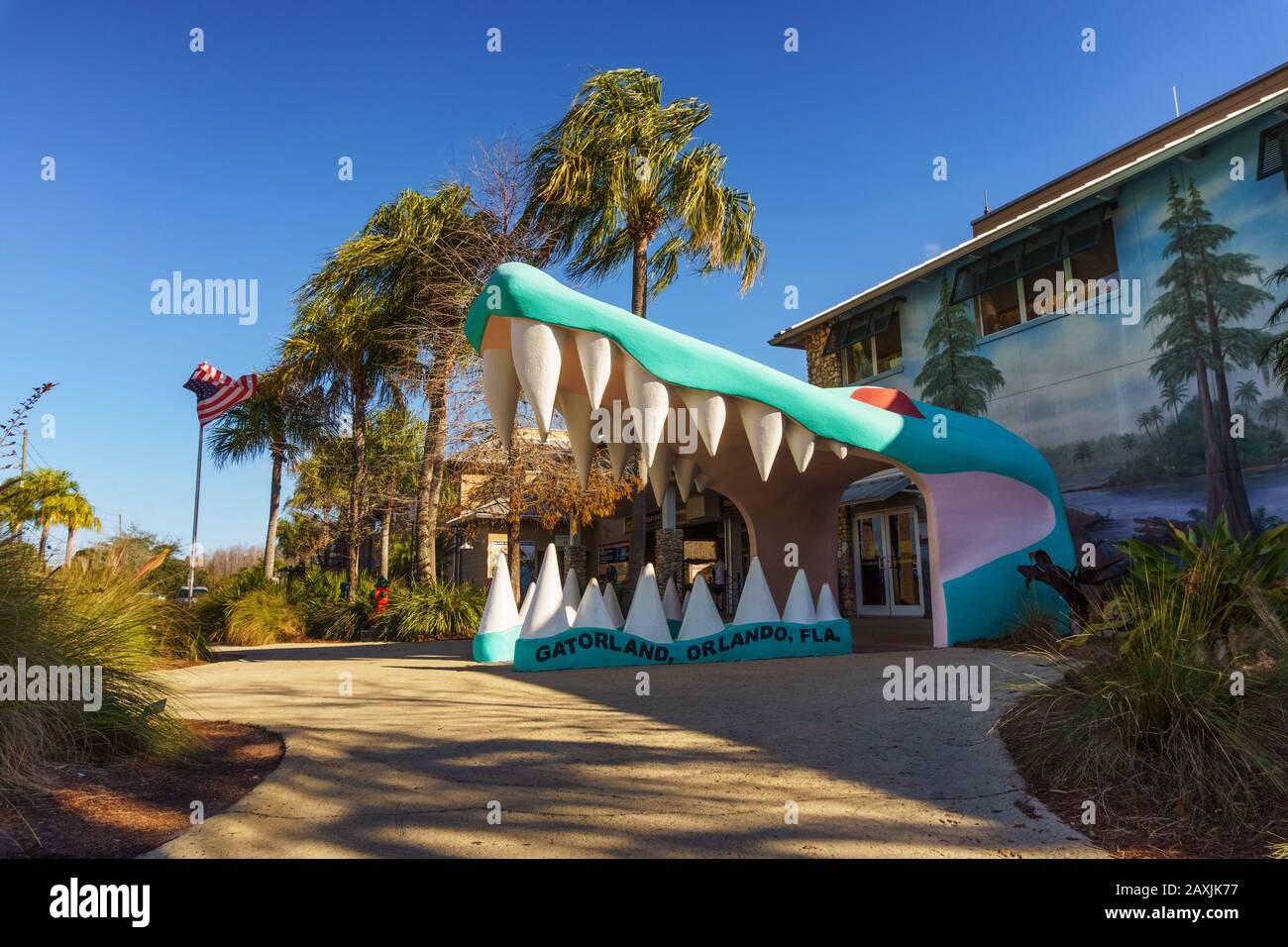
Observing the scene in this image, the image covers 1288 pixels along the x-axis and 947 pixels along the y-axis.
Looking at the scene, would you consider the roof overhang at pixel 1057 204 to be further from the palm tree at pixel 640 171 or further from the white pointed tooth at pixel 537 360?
the white pointed tooth at pixel 537 360

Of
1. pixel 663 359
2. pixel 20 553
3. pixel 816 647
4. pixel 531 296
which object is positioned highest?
pixel 531 296

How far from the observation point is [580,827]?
2.48m

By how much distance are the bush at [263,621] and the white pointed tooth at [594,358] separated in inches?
381

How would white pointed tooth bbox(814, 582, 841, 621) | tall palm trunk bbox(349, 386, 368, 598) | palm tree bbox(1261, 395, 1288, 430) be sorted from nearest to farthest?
1. white pointed tooth bbox(814, 582, 841, 621)
2. palm tree bbox(1261, 395, 1288, 430)
3. tall palm trunk bbox(349, 386, 368, 598)

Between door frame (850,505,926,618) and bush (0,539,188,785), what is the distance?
42.3ft

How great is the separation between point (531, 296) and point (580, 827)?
12.2 feet

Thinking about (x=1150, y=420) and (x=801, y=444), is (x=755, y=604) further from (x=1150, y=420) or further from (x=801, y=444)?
(x=1150, y=420)

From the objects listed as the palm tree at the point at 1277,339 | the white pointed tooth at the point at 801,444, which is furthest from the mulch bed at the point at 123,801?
the palm tree at the point at 1277,339

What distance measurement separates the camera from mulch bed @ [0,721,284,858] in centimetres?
236

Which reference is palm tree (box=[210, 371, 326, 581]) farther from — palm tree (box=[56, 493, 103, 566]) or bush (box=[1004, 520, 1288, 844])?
bush (box=[1004, 520, 1288, 844])

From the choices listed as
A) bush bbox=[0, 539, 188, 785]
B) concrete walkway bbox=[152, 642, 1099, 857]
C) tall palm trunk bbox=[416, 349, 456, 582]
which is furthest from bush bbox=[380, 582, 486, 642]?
bush bbox=[0, 539, 188, 785]
